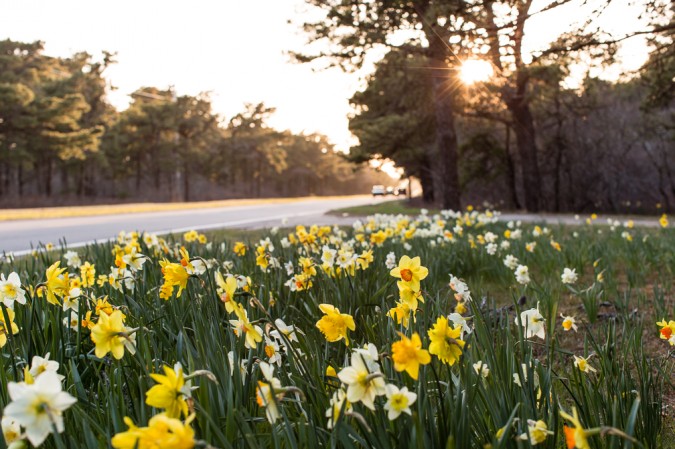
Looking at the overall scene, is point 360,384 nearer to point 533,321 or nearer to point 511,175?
point 533,321

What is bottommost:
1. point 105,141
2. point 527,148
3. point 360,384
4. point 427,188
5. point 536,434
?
point 536,434

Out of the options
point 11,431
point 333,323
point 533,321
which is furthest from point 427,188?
point 11,431

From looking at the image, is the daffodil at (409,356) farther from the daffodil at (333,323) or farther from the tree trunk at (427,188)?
the tree trunk at (427,188)

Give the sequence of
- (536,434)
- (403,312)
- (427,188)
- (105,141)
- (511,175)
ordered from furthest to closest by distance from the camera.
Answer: (105,141)
(427,188)
(511,175)
(403,312)
(536,434)

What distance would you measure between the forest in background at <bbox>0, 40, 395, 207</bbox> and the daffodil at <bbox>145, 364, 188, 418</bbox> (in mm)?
22738

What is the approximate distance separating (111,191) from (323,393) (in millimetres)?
48757

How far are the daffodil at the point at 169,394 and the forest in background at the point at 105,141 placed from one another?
22738 millimetres

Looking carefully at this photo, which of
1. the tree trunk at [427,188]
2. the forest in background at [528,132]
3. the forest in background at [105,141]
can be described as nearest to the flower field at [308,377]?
the forest in background at [528,132]

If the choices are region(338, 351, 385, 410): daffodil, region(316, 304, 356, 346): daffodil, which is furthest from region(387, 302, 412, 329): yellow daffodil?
region(338, 351, 385, 410): daffodil

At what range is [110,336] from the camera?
116 centimetres

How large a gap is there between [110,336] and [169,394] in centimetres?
31

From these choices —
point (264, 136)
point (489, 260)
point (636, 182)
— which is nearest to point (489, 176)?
point (636, 182)

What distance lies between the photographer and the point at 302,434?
3.63 feet

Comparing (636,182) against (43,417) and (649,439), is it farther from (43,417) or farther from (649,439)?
(43,417)
